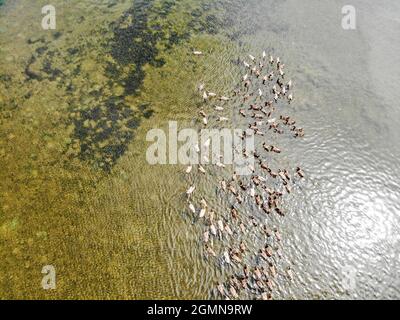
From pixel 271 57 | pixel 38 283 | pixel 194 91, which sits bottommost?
pixel 38 283

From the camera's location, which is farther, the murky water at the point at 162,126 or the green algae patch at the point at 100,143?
the murky water at the point at 162,126

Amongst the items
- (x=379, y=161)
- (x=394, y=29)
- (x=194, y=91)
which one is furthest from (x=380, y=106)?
(x=194, y=91)

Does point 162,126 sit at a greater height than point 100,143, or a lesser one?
greater

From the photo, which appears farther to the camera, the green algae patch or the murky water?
the murky water

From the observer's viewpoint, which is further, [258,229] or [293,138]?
[293,138]

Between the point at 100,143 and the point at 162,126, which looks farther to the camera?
the point at 162,126

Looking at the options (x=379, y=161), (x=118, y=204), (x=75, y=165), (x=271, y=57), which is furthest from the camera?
(x=271, y=57)

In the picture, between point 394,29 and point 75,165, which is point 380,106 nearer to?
point 394,29

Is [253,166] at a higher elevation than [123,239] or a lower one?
higher
